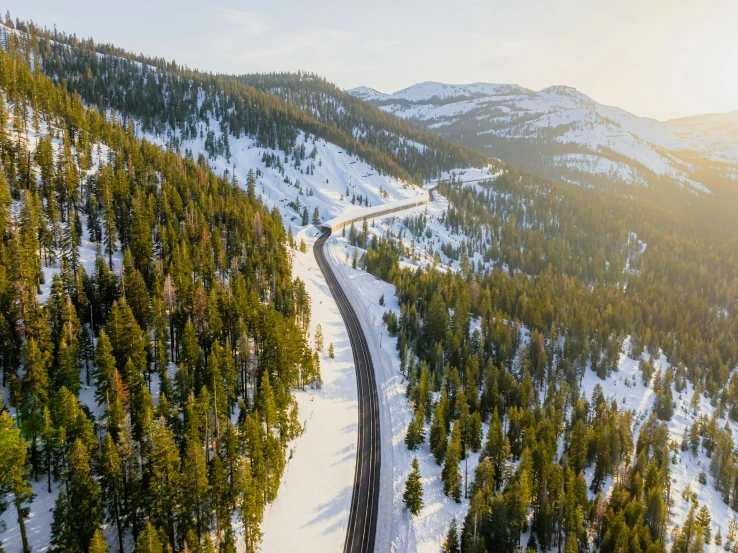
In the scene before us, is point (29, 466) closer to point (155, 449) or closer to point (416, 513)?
point (155, 449)

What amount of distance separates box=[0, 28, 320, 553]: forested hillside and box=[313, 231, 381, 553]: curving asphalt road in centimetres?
1077

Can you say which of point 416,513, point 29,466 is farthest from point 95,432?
point 416,513

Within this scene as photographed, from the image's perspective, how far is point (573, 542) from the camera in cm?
5441

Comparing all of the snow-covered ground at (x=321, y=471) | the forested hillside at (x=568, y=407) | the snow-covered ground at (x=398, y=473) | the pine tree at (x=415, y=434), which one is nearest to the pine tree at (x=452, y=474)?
the forested hillside at (x=568, y=407)

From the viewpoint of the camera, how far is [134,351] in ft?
198

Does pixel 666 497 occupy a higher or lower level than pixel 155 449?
lower

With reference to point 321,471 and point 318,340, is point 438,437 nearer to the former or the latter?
point 321,471

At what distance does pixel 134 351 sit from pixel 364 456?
36.4 meters

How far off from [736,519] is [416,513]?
253 feet

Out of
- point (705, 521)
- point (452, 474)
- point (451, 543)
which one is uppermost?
point (452, 474)

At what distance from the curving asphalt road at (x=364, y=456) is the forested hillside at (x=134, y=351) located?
10.8m

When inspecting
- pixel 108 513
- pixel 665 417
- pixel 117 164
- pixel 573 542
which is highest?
pixel 117 164

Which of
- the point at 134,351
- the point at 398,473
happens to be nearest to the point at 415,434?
the point at 398,473

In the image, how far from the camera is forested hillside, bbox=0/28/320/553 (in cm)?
4397
